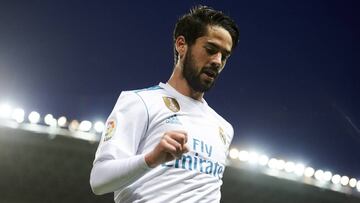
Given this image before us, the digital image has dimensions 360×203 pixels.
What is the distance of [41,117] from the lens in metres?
9.62

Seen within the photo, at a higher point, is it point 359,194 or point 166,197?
point 359,194

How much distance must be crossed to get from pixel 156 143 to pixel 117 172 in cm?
28

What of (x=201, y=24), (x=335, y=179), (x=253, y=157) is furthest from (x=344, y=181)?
(x=201, y=24)

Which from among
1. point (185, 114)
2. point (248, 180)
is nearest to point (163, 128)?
point (185, 114)

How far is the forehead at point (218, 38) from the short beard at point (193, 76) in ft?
0.34

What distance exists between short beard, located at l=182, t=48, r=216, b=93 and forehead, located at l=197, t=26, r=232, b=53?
0.34ft

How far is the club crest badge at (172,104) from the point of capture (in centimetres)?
201

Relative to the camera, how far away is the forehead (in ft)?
6.92

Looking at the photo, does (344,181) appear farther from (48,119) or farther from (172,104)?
(172,104)

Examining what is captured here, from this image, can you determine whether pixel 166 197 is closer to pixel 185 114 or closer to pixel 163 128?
pixel 163 128

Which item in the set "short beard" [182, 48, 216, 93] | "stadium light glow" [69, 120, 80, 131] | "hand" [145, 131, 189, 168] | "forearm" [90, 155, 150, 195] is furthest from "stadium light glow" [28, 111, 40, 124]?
"hand" [145, 131, 189, 168]

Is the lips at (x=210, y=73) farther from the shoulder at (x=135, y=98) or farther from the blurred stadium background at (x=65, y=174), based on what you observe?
the blurred stadium background at (x=65, y=174)

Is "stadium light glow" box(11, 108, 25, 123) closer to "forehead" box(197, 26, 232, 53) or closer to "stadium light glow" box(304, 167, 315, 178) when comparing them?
"stadium light glow" box(304, 167, 315, 178)

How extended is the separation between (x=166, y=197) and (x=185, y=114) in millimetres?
407
